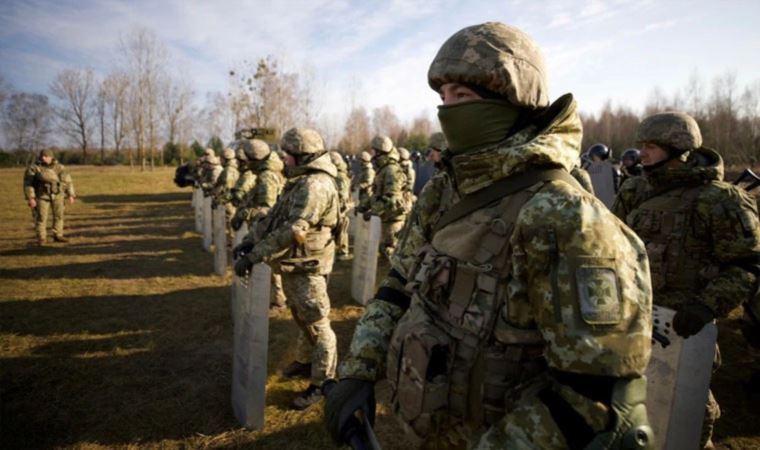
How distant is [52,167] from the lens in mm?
11141

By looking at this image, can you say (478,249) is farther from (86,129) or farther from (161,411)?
(86,129)

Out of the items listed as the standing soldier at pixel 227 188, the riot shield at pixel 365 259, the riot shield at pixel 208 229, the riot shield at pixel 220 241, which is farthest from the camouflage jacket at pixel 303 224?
the riot shield at pixel 208 229

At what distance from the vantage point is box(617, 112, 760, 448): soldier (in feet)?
10.1

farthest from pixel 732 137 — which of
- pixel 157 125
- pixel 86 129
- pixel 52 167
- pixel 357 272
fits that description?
pixel 86 129

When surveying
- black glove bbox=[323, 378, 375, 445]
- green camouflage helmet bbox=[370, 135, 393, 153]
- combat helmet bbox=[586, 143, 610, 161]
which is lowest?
black glove bbox=[323, 378, 375, 445]

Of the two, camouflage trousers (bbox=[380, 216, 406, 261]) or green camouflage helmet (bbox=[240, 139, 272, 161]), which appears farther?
camouflage trousers (bbox=[380, 216, 406, 261])

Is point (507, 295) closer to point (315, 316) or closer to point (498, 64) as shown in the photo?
point (498, 64)

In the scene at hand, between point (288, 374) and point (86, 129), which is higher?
point (86, 129)

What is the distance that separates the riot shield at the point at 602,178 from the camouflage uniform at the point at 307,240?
30.6 feet

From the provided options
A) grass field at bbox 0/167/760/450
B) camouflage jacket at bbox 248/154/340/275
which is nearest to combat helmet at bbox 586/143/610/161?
grass field at bbox 0/167/760/450

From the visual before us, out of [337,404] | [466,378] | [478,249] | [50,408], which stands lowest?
[50,408]

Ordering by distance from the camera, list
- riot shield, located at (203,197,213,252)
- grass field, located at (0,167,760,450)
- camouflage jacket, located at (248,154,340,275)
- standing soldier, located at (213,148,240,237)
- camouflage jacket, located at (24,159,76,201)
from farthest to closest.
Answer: riot shield, located at (203,197,213,252) → camouflage jacket, located at (24,159,76,201) → standing soldier, located at (213,148,240,237) → camouflage jacket, located at (248,154,340,275) → grass field, located at (0,167,760,450)

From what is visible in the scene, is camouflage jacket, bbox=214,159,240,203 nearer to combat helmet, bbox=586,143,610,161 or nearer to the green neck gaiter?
the green neck gaiter

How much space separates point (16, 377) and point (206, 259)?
228 inches
